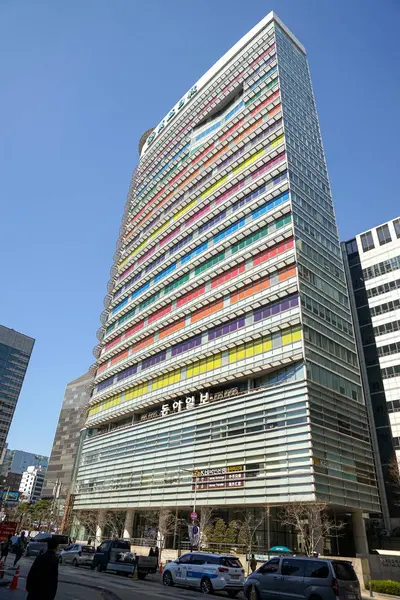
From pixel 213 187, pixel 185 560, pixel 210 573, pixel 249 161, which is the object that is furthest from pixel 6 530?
pixel 213 187

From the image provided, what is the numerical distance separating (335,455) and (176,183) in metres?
47.3

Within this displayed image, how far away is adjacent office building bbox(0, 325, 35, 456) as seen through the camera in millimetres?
160750

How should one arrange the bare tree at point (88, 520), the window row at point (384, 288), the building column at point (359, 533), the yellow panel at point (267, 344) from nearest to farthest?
the building column at point (359, 533)
the yellow panel at point (267, 344)
the bare tree at point (88, 520)
the window row at point (384, 288)

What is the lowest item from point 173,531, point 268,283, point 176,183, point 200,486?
point 173,531

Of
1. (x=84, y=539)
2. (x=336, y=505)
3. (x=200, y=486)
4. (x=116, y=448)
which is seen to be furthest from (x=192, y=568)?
(x=84, y=539)

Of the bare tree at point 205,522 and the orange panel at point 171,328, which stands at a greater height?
the orange panel at point 171,328

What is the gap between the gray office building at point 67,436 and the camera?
424ft

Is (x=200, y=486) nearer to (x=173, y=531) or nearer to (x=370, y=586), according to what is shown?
(x=173, y=531)

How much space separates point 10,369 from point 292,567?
173359mm

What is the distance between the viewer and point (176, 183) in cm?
6650

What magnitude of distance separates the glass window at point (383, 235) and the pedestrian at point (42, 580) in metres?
66.0

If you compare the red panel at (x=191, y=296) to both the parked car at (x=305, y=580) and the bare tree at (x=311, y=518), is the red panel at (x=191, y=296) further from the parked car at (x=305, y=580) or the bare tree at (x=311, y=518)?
the parked car at (x=305, y=580)

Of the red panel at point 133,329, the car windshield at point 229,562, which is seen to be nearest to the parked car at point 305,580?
the car windshield at point 229,562

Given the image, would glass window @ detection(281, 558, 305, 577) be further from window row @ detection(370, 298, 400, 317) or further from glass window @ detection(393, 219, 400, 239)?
glass window @ detection(393, 219, 400, 239)
